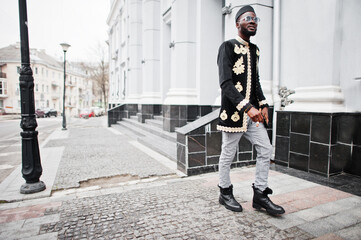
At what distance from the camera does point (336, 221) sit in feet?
8.91

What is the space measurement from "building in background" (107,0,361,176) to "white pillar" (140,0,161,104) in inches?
129

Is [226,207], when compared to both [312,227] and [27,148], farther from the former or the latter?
[27,148]

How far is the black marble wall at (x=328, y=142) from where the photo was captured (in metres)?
4.05

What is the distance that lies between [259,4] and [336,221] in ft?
15.1

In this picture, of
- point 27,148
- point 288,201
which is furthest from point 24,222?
point 288,201

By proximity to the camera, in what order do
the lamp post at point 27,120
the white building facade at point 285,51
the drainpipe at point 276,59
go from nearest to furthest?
the lamp post at point 27,120 < the white building facade at point 285,51 < the drainpipe at point 276,59

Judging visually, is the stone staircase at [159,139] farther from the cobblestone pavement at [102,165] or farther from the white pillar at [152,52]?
the white pillar at [152,52]

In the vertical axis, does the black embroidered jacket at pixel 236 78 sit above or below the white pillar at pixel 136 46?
below

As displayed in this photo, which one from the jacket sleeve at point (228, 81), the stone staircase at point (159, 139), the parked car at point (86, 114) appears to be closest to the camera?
the jacket sleeve at point (228, 81)

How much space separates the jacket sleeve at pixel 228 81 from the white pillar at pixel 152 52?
27.6 feet

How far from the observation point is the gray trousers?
2.84 meters

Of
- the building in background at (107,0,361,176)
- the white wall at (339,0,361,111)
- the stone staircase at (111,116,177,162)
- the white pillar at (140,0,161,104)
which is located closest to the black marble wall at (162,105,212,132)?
the building in background at (107,0,361,176)

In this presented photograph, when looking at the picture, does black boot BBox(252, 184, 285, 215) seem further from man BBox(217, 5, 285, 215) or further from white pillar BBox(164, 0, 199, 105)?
white pillar BBox(164, 0, 199, 105)

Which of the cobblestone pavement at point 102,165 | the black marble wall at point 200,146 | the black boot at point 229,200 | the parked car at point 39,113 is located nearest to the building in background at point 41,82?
the parked car at point 39,113
